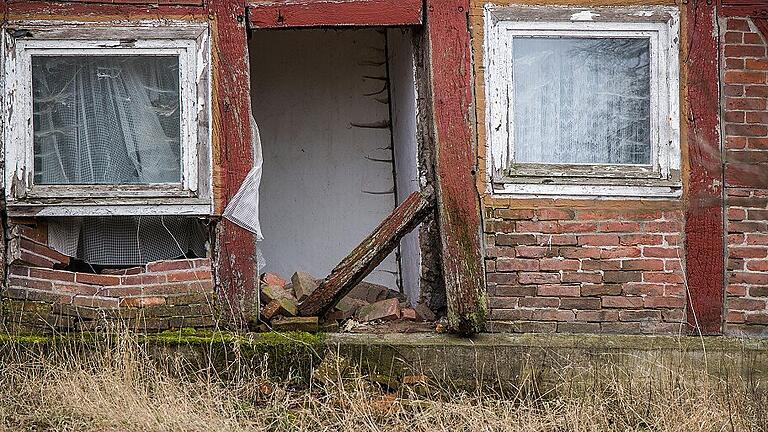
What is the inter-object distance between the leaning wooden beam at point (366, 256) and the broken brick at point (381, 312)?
28cm

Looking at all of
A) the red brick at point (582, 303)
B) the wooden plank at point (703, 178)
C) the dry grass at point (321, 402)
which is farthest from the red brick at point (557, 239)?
the dry grass at point (321, 402)

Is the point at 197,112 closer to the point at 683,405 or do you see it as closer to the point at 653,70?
the point at 653,70

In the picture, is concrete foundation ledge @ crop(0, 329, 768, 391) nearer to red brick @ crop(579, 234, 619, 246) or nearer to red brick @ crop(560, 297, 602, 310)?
red brick @ crop(560, 297, 602, 310)

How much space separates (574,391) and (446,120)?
1883mm

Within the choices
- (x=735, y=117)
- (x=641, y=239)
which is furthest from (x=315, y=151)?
(x=735, y=117)

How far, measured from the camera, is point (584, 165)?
700 centimetres

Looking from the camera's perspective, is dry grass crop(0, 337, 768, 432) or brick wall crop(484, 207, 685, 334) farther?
brick wall crop(484, 207, 685, 334)

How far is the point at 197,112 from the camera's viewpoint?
6910 mm

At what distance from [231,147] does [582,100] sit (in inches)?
90.6

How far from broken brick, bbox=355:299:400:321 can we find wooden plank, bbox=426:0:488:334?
21.4 inches

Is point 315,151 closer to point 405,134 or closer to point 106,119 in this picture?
point 405,134

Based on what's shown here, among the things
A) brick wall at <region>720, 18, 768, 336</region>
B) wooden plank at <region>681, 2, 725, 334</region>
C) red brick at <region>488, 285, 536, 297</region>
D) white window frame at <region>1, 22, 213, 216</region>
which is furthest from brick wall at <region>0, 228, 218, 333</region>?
brick wall at <region>720, 18, 768, 336</region>

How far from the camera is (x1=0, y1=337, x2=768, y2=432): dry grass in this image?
18.5 ft

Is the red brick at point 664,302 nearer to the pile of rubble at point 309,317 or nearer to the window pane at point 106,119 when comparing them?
the pile of rubble at point 309,317
